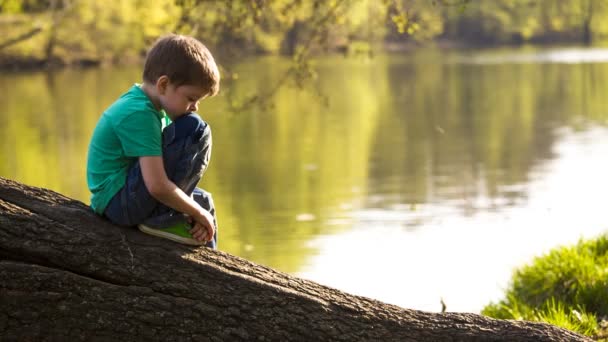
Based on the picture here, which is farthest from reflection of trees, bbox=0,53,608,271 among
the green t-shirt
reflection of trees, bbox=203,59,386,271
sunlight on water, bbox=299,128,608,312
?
the green t-shirt

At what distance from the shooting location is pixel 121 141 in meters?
3.36

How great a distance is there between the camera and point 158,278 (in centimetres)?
322

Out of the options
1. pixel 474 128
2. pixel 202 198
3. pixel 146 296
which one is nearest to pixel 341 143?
pixel 474 128

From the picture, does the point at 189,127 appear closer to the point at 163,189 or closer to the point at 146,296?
the point at 163,189

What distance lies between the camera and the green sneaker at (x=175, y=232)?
335 cm

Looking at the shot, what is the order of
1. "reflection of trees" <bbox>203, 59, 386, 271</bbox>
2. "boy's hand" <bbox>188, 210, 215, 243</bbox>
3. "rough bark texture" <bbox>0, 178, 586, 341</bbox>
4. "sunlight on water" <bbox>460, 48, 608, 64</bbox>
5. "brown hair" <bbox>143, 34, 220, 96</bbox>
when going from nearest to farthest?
"rough bark texture" <bbox>0, 178, 586, 341</bbox> → "brown hair" <bbox>143, 34, 220, 96</bbox> → "boy's hand" <bbox>188, 210, 215, 243</bbox> → "reflection of trees" <bbox>203, 59, 386, 271</bbox> → "sunlight on water" <bbox>460, 48, 608, 64</bbox>

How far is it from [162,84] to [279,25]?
24.8 ft

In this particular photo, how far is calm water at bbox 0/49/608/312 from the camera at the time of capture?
1073cm

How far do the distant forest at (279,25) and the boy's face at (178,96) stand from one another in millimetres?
3542

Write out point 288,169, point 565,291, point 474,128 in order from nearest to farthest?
point 565,291 → point 288,169 → point 474,128

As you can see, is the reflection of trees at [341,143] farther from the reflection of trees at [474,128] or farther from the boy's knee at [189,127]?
the boy's knee at [189,127]

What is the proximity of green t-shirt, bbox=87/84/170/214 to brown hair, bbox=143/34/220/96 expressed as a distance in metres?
0.13

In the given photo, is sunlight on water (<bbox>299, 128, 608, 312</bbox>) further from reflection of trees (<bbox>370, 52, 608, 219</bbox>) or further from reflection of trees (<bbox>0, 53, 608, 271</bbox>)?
reflection of trees (<bbox>370, 52, 608, 219</bbox>)

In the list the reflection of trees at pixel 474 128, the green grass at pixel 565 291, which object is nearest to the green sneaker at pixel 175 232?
the green grass at pixel 565 291
